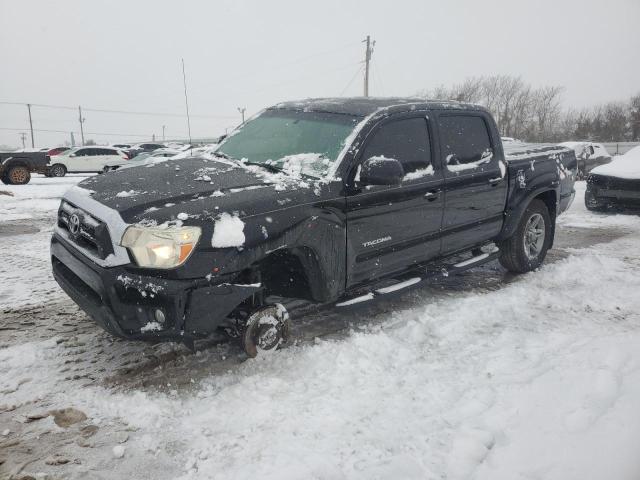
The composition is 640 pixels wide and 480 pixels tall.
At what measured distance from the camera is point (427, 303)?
186 inches

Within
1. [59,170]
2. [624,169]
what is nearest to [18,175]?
[59,170]

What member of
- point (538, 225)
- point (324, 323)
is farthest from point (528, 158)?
point (324, 323)

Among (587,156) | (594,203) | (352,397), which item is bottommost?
(352,397)

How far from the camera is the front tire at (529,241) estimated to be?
548cm

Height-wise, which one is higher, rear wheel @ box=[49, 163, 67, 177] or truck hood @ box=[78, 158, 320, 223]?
truck hood @ box=[78, 158, 320, 223]

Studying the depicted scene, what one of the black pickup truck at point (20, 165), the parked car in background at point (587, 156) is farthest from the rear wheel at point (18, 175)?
the parked car in background at point (587, 156)

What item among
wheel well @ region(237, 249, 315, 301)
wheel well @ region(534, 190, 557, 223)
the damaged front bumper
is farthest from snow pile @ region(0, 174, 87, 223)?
wheel well @ region(534, 190, 557, 223)

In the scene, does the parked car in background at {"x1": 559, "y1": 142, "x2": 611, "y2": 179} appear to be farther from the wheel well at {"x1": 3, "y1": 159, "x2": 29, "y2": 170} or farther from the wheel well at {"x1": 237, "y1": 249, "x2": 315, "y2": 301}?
the wheel well at {"x1": 3, "y1": 159, "x2": 29, "y2": 170}

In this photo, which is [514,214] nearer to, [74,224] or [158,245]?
[158,245]

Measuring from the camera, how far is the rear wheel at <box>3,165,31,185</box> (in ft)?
56.8

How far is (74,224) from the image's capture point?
3312mm

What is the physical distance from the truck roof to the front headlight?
1.85 metres

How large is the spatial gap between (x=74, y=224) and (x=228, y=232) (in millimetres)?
1138

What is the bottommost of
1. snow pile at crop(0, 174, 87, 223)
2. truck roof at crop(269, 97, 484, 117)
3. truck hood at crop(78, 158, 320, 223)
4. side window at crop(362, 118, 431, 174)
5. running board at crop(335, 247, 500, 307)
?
running board at crop(335, 247, 500, 307)
